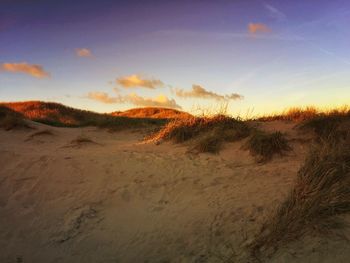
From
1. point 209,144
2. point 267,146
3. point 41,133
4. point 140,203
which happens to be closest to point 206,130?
point 209,144

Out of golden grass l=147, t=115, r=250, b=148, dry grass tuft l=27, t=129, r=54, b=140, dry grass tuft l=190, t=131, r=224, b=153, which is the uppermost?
golden grass l=147, t=115, r=250, b=148

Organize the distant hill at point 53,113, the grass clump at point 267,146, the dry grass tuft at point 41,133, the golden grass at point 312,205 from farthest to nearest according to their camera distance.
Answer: the distant hill at point 53,113 < the dry grass tuft at point 41,133 < the grass clump at point 267,146 < the golden grass at point 312,205

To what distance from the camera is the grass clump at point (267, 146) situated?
20.4ft

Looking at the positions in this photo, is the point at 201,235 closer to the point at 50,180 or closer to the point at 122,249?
the point at 122,249

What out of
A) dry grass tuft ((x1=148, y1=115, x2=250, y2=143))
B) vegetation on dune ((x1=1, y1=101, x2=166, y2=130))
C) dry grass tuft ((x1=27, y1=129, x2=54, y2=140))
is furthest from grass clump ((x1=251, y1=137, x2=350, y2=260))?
vegetation on dune ((x1=1, y1=101, x2=166, y2=130))

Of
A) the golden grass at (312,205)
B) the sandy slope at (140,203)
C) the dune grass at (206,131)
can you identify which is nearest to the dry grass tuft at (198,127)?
the dune grass at (206,131)

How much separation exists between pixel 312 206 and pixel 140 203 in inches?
111

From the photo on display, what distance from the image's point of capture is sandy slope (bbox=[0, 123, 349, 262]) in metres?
4.05

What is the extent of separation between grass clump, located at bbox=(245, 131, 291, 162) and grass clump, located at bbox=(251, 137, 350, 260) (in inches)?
102

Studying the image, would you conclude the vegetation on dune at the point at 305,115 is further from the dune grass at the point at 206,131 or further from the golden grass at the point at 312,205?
the golden grass at the point at 312,205

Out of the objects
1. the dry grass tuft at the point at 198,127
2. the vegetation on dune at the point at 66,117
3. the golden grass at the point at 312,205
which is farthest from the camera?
the vegetation on dune at the point at 66,117

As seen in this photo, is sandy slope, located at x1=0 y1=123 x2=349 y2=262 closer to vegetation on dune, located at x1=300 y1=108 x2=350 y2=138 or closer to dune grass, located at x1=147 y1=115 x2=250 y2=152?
dune grass, located at x1=147 y1=115 x2=250 y2=152

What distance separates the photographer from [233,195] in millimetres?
4855

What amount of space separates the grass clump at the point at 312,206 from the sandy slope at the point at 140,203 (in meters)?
0.18
